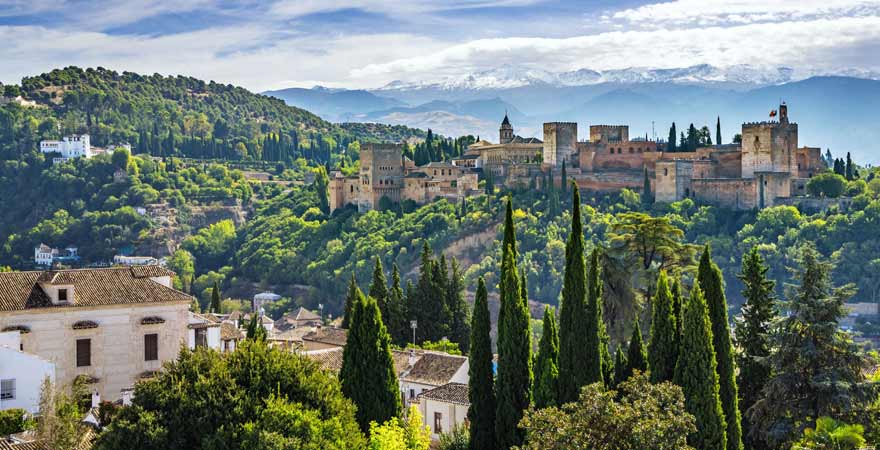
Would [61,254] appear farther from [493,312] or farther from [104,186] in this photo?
[493,312]

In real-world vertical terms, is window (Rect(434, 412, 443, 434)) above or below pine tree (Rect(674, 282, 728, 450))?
below

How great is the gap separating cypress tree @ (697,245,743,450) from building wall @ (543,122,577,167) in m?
68.9

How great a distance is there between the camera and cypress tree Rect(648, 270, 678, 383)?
70.7 feet

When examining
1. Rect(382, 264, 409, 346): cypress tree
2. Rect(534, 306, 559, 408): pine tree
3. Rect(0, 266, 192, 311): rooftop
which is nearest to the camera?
Rect(534, 306, 559, 408): pine tree

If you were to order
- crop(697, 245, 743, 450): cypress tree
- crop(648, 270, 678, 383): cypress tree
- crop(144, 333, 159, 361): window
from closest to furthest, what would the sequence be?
crop(697, 245, 743, 450): cypress tree
crop(648, 270, 678, 383): cypress tree
crop(144, 333, 159, 361): window

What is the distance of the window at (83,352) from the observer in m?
25.5

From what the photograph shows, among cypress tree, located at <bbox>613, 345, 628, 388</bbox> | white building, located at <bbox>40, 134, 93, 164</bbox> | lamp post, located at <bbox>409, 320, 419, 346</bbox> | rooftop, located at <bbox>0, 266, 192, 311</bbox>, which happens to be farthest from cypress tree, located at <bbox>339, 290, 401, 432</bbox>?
white building, located at <bbox>40, 134, 93, 164</bbox>

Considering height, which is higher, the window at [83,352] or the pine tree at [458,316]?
the window at [83,352]

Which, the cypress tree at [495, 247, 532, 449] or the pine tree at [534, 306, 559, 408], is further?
the cypress tree at [495, 247, 532, 449]

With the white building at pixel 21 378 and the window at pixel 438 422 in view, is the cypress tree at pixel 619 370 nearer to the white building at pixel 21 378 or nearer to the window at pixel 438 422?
the window at pixel 438 422

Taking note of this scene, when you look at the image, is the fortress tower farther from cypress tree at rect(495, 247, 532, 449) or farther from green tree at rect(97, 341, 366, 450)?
green tree at rect(97, 341, 366, 450)

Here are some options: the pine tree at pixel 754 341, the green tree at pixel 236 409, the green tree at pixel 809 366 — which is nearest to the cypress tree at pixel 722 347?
the green tree at pixel 809 366

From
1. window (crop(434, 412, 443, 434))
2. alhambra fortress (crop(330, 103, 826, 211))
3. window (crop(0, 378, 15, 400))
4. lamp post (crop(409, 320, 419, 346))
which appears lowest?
window (crop(434, 412, 443, 434))

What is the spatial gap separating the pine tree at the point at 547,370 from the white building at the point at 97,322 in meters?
8.06
